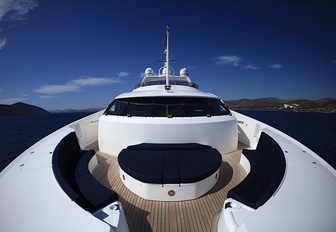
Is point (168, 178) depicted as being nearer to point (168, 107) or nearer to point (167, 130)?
point (167, 130)

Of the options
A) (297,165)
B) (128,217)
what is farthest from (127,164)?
(297,165)

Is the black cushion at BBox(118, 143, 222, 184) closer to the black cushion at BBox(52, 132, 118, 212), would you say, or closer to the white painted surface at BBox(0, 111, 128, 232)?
the black cushion at BBox(52, 132, 118, 212)

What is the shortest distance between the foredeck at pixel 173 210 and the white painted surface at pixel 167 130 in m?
0.84

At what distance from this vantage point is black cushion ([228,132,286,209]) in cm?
184

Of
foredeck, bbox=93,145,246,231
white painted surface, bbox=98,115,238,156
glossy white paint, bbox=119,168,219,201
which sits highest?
white painted surface, bbox=98,115,238,156

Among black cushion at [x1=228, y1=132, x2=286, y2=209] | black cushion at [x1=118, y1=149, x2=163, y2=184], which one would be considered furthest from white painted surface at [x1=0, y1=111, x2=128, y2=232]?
black cushion at [x1=228, y1=132, x2=286, y2=209]

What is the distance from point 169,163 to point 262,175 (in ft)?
4.47

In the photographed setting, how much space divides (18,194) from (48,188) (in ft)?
0.87

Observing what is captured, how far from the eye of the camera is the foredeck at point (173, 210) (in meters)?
2.22

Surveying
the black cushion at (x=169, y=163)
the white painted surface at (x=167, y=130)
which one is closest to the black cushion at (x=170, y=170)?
the black cushion at (x=169, y=163)

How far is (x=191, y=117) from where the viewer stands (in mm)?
3920

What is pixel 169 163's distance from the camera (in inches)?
111

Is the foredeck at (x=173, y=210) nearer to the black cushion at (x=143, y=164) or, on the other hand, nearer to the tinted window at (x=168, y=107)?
the black cushion at (x=143, y=164)

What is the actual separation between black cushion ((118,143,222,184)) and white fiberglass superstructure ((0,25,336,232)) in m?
0.02
